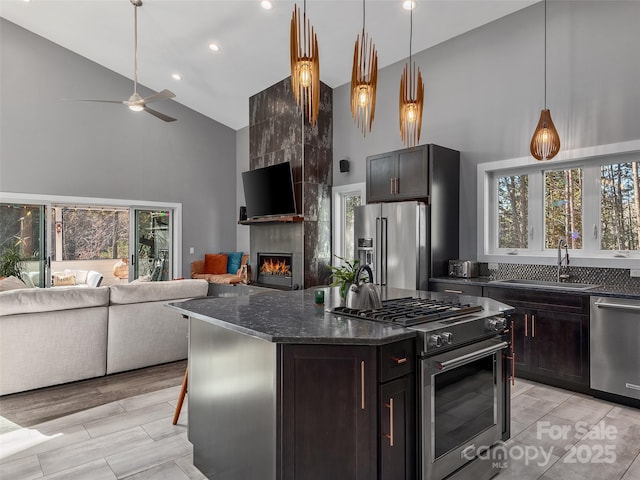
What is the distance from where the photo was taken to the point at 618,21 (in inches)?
144

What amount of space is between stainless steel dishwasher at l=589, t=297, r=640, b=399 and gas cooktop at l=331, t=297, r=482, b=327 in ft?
5.75

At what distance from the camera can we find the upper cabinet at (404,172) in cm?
457

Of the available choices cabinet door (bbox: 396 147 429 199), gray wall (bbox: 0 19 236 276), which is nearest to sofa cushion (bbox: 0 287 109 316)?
cabinet door (bbox: 396 147 429 199)

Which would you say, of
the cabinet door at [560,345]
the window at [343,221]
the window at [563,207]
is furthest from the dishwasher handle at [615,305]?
the window at [343,221]

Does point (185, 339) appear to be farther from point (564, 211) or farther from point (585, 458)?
point (564, 211)

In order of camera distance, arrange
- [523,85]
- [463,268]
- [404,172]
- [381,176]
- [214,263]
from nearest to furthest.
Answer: [523,85] < [463,268] < [404,172] < [381,176] < [214,263]

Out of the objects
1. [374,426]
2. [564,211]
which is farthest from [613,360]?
[374,426]

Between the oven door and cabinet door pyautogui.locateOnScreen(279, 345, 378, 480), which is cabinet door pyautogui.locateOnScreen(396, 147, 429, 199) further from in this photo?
cabinet door pyautogui.locateOnScreen(279, 345, 378, 480)

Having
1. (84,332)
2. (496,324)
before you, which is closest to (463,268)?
(496,324)

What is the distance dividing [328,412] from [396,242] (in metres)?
3.23

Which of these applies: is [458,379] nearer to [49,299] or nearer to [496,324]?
[496,324]

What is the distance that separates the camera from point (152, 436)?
2.71 metres

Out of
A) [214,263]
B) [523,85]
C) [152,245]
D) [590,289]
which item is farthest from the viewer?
[214,263]

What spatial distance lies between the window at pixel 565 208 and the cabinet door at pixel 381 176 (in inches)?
40.5
